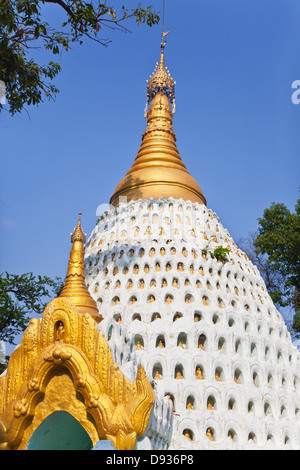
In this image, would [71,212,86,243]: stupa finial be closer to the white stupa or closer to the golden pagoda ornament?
the white stupa

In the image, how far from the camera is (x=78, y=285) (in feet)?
48.7

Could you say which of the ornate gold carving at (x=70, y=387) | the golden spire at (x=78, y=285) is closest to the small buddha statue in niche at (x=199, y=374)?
the golden spire at (x=78, y=285)

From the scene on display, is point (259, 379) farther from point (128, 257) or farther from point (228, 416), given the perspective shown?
point (128, 257)

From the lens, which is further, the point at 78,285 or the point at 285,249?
the point at 285,249

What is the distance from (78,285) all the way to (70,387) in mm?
4285

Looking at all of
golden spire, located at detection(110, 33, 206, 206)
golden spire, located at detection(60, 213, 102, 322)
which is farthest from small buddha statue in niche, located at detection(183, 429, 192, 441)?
golden spire, located at detection(110, 33, 206, 206)

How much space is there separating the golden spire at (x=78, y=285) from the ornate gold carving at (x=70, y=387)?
9.20 ft

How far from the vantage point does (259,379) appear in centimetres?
1608

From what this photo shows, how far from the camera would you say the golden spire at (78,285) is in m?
14.3

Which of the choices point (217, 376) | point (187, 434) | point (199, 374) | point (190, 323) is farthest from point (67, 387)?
point (217, 376)

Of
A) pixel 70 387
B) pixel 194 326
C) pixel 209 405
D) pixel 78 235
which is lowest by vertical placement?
pixel 70 387

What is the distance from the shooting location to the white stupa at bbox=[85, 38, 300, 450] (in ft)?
47.5

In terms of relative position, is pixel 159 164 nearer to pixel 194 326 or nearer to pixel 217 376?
pixel 194 326
